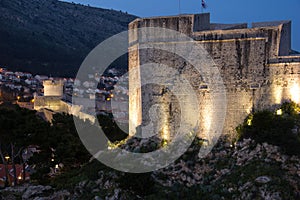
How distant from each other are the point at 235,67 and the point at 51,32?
108 metres

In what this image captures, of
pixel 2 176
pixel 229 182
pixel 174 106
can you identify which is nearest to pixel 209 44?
pixel 174 106

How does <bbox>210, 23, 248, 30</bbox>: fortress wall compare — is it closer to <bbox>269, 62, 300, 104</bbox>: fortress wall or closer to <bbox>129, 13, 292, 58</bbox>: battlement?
<bbox>129, 13, 292, 58</bbox>: battlement

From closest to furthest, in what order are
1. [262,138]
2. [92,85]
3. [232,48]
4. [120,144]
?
[262,138], [232,48], [120,144], [92,85]

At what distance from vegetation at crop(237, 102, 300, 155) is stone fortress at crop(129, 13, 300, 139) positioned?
0.68 metres

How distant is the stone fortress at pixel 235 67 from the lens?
19609 mm

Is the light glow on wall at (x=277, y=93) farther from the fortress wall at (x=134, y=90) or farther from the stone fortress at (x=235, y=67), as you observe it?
the fortress wall at (x=134, y=90)

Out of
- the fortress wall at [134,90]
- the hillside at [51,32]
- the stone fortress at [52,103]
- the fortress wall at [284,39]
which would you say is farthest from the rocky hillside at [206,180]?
the hillside at [51,32]

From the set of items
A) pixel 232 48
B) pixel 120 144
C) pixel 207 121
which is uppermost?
pixel 232 48

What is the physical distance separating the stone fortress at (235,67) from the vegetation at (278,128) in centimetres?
68

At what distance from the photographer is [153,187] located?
1742 centimetres

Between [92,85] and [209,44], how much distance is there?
266 feet

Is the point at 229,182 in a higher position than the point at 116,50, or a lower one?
lower

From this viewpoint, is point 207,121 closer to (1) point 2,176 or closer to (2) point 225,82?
(2) point 225,82

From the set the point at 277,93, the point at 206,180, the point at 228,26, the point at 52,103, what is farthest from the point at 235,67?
the point at 52,103
